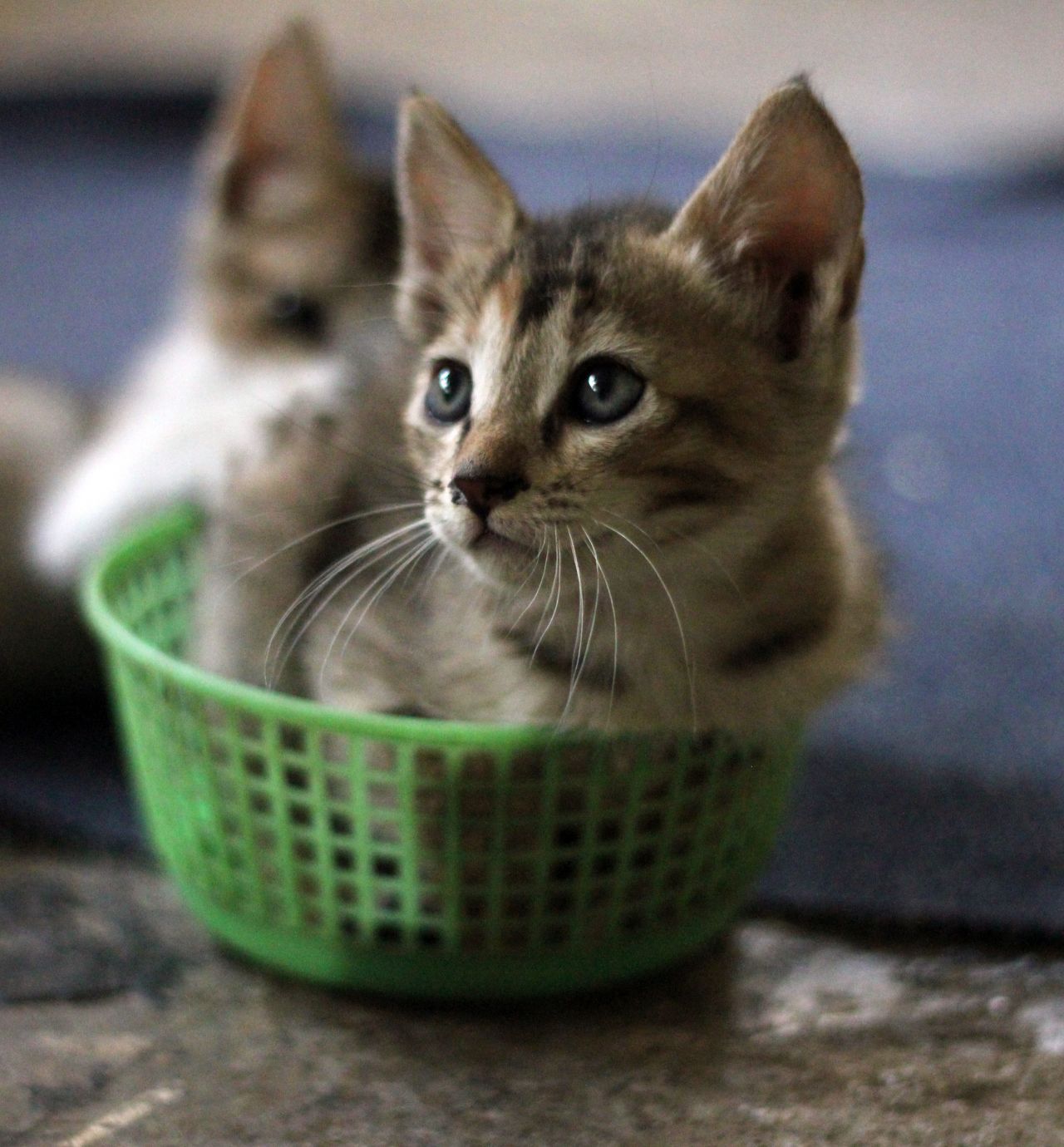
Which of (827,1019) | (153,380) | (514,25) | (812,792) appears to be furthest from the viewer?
(514,25)

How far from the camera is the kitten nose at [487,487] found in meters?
1.06

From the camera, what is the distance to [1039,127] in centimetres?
356

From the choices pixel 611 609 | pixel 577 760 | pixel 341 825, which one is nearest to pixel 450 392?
pixel 611 609

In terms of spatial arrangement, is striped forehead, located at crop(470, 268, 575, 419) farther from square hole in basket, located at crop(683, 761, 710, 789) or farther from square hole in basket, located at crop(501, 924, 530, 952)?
square hole in basket, located at crop(501, 924, 530, 952)

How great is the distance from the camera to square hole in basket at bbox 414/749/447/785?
1188 mm

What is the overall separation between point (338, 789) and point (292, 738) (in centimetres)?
8

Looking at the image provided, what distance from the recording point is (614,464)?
3.52ft

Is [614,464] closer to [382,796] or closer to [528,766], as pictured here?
[528,766]

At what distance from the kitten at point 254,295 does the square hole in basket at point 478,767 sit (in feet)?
2.40

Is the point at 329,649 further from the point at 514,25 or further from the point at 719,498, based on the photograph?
the point at 514,25

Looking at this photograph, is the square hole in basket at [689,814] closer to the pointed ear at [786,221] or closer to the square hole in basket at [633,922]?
the square hole in basket at [633,922]

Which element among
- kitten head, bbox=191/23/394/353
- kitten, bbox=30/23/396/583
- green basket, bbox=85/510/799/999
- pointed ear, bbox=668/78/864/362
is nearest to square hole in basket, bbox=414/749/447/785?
green basket, bbox=85/510/799/999

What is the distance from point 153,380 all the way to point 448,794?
114 centimetres

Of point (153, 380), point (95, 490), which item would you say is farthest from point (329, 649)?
point (153, 380)
